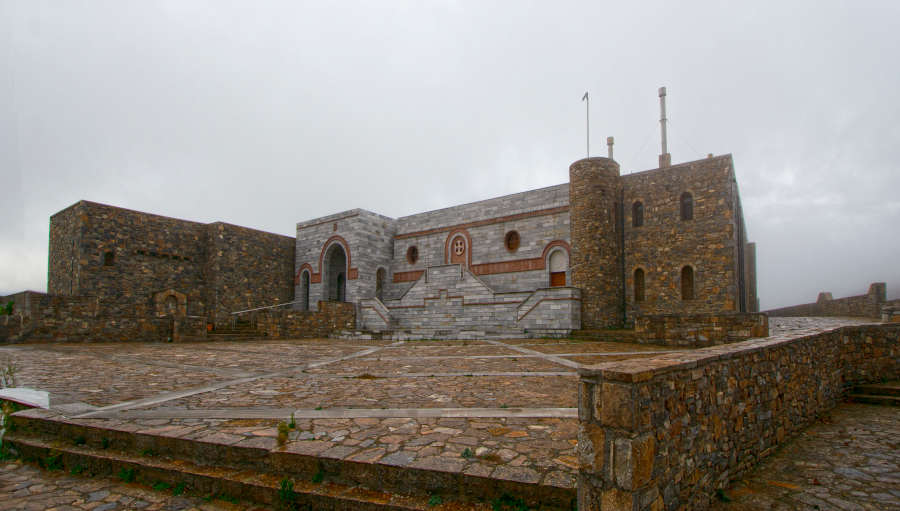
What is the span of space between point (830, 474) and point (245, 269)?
24.5m

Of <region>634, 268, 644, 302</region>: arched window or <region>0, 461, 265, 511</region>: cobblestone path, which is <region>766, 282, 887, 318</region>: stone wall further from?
<region>0, 461, 265, 511</region>: cobblestone path

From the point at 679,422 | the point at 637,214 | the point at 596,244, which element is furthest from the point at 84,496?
the point at 637,214

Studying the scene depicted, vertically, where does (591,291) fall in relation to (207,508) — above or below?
above

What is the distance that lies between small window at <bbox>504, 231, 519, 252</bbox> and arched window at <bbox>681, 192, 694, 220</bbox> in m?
7.21

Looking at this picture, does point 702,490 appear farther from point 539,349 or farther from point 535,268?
point 535,268

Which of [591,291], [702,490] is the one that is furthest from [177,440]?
[591,291]

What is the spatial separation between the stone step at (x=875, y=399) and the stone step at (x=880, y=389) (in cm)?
16

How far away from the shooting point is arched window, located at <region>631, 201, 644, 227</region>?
1769cm

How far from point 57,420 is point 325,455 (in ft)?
11.2

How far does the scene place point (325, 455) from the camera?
3.67m

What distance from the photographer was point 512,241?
853 inches

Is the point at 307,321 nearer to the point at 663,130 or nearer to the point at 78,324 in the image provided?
the point at 78,324

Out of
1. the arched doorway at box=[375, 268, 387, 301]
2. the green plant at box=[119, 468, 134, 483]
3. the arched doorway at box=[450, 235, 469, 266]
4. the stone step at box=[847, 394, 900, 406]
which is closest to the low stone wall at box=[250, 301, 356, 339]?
the arched doorway at box=[375, 268, 387, 301]

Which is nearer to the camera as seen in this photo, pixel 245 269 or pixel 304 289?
pixel 245 269
